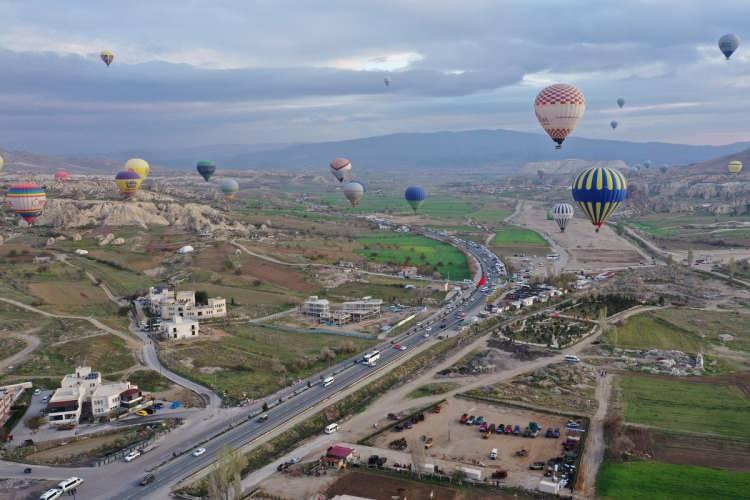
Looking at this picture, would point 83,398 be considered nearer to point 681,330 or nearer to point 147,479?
point 147,479

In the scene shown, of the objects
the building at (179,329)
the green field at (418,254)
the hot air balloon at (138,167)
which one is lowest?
the building at (179,329)

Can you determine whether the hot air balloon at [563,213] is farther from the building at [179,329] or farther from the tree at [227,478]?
the tree at [227,478]

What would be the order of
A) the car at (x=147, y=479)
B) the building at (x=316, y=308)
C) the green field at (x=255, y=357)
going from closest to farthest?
the car at (x=147, y=479) → the green field at (x=255, y=357) → the building at (x=316, y=308)

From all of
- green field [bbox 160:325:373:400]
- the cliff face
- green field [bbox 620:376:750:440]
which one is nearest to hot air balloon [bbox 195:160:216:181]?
the cliff face

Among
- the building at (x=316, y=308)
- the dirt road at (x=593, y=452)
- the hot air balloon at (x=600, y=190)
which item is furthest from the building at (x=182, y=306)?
the dirt road at (x=593, y=452)

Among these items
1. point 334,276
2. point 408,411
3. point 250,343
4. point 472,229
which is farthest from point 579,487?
point 472,229

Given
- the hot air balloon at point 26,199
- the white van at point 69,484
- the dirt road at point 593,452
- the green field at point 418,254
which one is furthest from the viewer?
the green field at point 418,254

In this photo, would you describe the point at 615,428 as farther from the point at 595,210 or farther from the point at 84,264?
the point at 84,264
